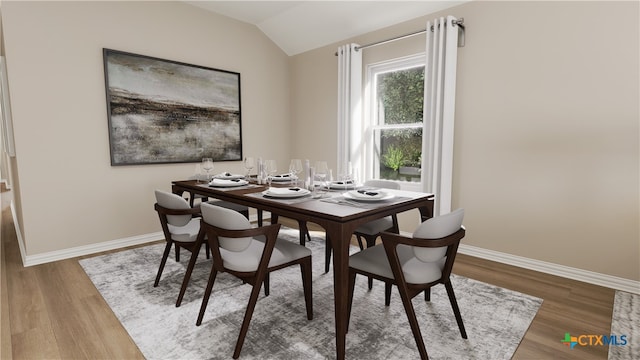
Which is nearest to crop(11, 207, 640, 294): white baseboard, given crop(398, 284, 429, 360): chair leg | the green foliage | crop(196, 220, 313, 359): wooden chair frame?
the green foliage

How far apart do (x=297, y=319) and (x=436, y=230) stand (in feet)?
3.56

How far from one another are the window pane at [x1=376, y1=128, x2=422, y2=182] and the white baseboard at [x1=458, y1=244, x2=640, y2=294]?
1008 mm

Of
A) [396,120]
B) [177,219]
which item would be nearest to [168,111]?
[177,219]

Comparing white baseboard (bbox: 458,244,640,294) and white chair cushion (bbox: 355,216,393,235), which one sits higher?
white chair cushion (bbox: 355,216,393,235)

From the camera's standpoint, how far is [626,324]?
2.10 metres

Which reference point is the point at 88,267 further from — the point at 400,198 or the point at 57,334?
the point at 400,198

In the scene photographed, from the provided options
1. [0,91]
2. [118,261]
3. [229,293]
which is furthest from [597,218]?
[0,91]

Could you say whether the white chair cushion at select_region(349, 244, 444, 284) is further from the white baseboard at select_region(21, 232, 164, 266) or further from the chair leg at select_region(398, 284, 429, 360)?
the white baseboard at select_region(21, 232, 164, 266)

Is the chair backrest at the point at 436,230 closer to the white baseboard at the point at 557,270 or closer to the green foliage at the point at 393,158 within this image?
the white baseboard at the point at 557,270

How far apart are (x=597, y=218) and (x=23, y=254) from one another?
16.6ft

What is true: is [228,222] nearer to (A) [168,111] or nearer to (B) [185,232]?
(B) [185,232]

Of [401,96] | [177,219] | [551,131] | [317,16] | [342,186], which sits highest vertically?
[317,16]

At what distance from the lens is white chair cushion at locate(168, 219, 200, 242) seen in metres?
2.40

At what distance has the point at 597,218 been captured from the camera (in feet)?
8.70
